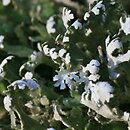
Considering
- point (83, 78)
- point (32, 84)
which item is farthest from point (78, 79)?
point (32, 84)

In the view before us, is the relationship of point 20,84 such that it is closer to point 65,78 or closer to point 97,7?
point 65,78

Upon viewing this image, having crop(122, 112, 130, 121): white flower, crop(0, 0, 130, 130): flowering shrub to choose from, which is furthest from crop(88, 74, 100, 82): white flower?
crop(122, 112, 130, 121): white flower

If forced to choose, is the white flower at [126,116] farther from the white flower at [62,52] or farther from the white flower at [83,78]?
the white flower at [62,52]

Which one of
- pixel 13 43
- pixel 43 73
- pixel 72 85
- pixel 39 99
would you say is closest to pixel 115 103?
pixel 72 85

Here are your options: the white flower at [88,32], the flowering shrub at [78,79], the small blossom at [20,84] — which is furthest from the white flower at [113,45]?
the small blossom at [20,84]

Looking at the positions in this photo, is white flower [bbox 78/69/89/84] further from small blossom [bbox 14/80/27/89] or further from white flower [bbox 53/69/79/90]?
small blossom [bbox 14/80/27/89]

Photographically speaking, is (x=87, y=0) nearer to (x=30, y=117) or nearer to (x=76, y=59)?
(x=76, y=59)

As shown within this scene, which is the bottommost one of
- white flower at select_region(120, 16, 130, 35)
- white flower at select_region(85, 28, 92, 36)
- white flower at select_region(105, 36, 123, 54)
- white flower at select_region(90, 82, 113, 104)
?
white flower at select_region(90, 82, 113, 104)
